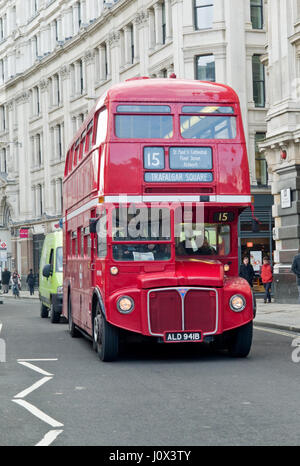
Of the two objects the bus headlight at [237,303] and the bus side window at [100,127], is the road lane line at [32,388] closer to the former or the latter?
the bus headlight at [237,303]

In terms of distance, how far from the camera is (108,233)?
12508 millimetres

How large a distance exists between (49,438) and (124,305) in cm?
511

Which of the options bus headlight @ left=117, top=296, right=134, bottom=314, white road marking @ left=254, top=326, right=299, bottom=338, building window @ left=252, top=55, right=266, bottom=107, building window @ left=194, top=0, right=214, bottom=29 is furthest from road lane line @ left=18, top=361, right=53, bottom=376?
building window @ left=194, top=0, right=214, bottom=29

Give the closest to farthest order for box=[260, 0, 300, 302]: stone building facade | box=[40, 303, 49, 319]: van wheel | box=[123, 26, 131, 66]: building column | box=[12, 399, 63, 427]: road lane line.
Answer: box=[12, 399, 63, 427]: road lane line
box=[40, 303, 49, 319]: van wheel
box=[260, 0, 300, 302]: stone building facade
box=[123, 26, 131, 66]: building column

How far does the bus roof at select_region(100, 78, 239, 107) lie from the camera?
12.8 m

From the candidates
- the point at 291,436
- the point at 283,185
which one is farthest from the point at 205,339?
the point at 283,185

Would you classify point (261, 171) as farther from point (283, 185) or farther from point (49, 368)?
point (49, 368)

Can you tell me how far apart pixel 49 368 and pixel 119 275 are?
169 centimetres

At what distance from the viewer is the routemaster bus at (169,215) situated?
12148mm

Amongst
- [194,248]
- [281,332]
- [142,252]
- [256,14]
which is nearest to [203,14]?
[256,14]

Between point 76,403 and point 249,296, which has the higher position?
point 249,296

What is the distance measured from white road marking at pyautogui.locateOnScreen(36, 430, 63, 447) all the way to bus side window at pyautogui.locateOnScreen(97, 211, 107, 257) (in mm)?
5407

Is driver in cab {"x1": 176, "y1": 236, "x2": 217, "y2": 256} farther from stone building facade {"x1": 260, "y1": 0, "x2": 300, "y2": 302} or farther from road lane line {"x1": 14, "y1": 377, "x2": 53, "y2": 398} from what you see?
stone building facade {"x1": 260, "y1": 0, "x2": 300, "y2": 302}

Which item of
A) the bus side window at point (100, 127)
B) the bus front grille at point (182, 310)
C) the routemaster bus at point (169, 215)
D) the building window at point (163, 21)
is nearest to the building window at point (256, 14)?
the building window at point (163, 21)
